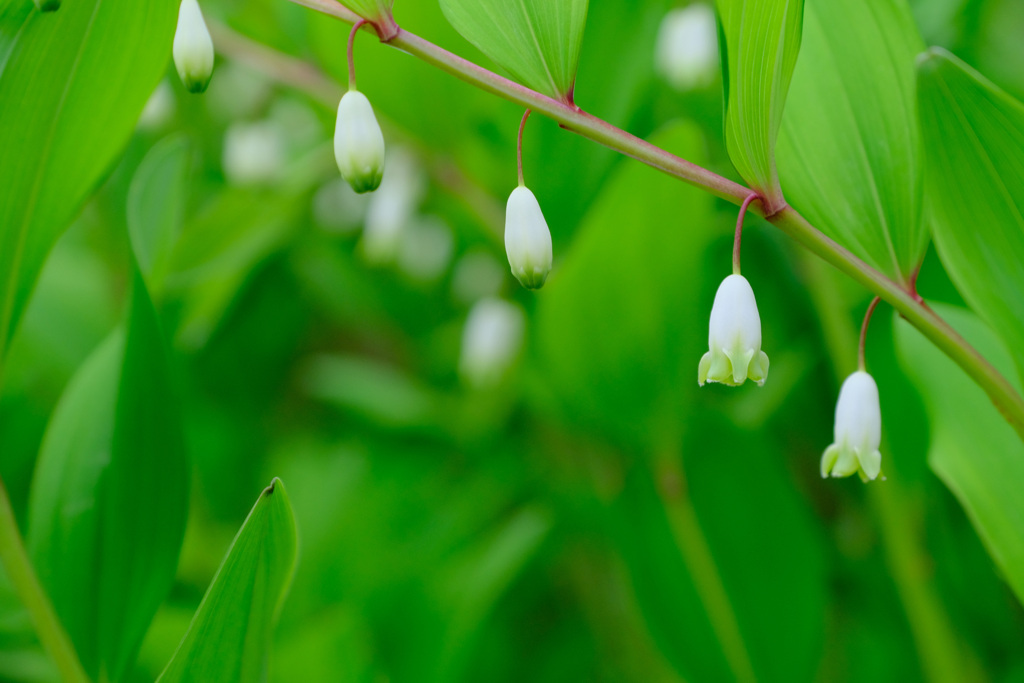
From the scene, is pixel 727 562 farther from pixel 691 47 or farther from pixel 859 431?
pixel 691 47

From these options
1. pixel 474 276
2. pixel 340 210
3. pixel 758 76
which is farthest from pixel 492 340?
pixel 758 76

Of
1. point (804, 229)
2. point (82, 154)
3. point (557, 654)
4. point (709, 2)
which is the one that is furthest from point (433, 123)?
point (557, 654)

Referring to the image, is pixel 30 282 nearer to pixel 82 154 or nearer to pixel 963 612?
pixel 82 154

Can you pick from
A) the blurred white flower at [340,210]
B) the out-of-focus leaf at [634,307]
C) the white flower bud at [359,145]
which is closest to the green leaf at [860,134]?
the out-of-focus leaf at [634,307]

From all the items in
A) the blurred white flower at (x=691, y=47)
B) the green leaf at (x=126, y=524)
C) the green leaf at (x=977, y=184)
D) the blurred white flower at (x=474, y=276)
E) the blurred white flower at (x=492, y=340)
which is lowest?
the green leaf at (x=126, y=524)

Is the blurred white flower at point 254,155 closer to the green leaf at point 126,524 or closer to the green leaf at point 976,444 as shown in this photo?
the green leaf at point 126,524

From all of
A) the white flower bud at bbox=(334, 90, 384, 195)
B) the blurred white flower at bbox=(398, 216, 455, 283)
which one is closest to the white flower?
the white flower bud at bbox=(334, 90, 384, 195)
